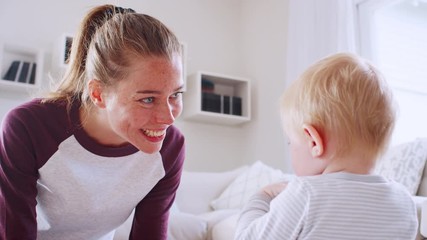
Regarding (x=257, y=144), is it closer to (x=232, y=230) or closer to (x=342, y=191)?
(x=232, y=230)

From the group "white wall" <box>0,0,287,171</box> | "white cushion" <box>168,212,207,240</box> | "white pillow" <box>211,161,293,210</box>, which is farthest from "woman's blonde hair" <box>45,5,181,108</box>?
"white wall" <box>0,0,287,171</box>

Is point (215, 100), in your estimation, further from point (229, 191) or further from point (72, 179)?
point (72, 179)

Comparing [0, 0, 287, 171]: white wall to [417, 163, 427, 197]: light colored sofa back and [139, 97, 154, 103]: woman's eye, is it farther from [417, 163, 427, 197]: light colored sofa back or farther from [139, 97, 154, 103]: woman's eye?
[139, 97, 154, 103]: woman's eye

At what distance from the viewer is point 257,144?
386 cm

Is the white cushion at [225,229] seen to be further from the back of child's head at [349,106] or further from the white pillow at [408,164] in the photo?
the back of child's head at [349,106]

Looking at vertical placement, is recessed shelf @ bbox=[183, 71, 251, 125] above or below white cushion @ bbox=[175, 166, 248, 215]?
above

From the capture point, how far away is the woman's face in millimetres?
1091

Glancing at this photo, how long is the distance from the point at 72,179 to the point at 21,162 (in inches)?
5.3

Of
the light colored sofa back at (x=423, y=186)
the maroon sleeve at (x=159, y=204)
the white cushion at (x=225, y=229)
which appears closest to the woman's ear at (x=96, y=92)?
the maroon sleeve at (x=159, y=204)

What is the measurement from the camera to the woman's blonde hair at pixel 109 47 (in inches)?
44.4

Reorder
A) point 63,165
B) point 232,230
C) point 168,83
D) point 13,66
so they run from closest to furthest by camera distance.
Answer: point 168,83 < point 63,165 < point 232,230 < point 13,66

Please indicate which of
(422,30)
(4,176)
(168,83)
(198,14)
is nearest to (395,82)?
(422,30)

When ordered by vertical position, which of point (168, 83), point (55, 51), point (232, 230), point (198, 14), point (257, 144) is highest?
point (198, 14)

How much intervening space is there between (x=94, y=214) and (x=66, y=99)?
1.06 feet
